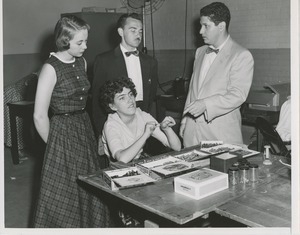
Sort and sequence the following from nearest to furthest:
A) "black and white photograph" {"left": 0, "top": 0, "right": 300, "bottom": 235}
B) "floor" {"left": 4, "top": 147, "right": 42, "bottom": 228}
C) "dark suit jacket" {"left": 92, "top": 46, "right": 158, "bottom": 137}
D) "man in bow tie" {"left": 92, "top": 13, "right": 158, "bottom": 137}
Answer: "black and white photograph" {"left": 0, "top": 0, "right": 300, "bottom": 235} → "man in bow tie" {"left": 92, "top": 13, "right": 158, "bottom": 137} → "dark suit jacket" {"left": 92, "top": 46, "right": 158, "bottom": 137} → "floor" {"left": 4, "top": 147, "right": 42, "bottom": 228}

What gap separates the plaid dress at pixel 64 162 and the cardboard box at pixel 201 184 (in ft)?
3.46

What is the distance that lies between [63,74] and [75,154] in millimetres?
582

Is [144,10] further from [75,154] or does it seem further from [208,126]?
[75,154]

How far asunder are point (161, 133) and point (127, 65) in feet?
3.01

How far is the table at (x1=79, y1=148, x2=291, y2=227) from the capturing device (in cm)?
183

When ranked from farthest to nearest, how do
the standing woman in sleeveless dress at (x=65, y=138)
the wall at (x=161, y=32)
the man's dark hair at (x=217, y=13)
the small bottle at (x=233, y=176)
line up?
the wall at (x=161, y=32)
the man's dark hair at (x=217, y=13)
the standing woman in sleeveless dress at (x=65, y=138)
the small bottle at (x=233, y=176)

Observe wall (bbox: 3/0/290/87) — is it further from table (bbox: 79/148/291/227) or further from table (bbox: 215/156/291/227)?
table (bbox: 79/148/291/227)

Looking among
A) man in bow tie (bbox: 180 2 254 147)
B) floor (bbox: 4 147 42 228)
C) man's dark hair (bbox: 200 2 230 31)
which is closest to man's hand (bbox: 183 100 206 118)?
man in bow tie (bbox: 180 2 254 147)

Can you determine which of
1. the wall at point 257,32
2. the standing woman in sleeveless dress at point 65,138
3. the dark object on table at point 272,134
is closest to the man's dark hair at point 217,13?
the dark object on table at point 272,134

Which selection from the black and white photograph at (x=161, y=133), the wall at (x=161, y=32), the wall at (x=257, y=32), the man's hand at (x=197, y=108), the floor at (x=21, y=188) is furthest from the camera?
the wall at (x=161, y=32)

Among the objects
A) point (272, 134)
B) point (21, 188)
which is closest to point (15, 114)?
point (21, 188)

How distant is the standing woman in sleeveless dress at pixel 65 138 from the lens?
111 inches

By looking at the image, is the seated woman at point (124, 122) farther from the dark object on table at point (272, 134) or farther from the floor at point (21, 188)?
the floor at point (21, 188)

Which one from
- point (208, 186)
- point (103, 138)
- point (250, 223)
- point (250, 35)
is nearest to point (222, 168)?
point (208, 186)
